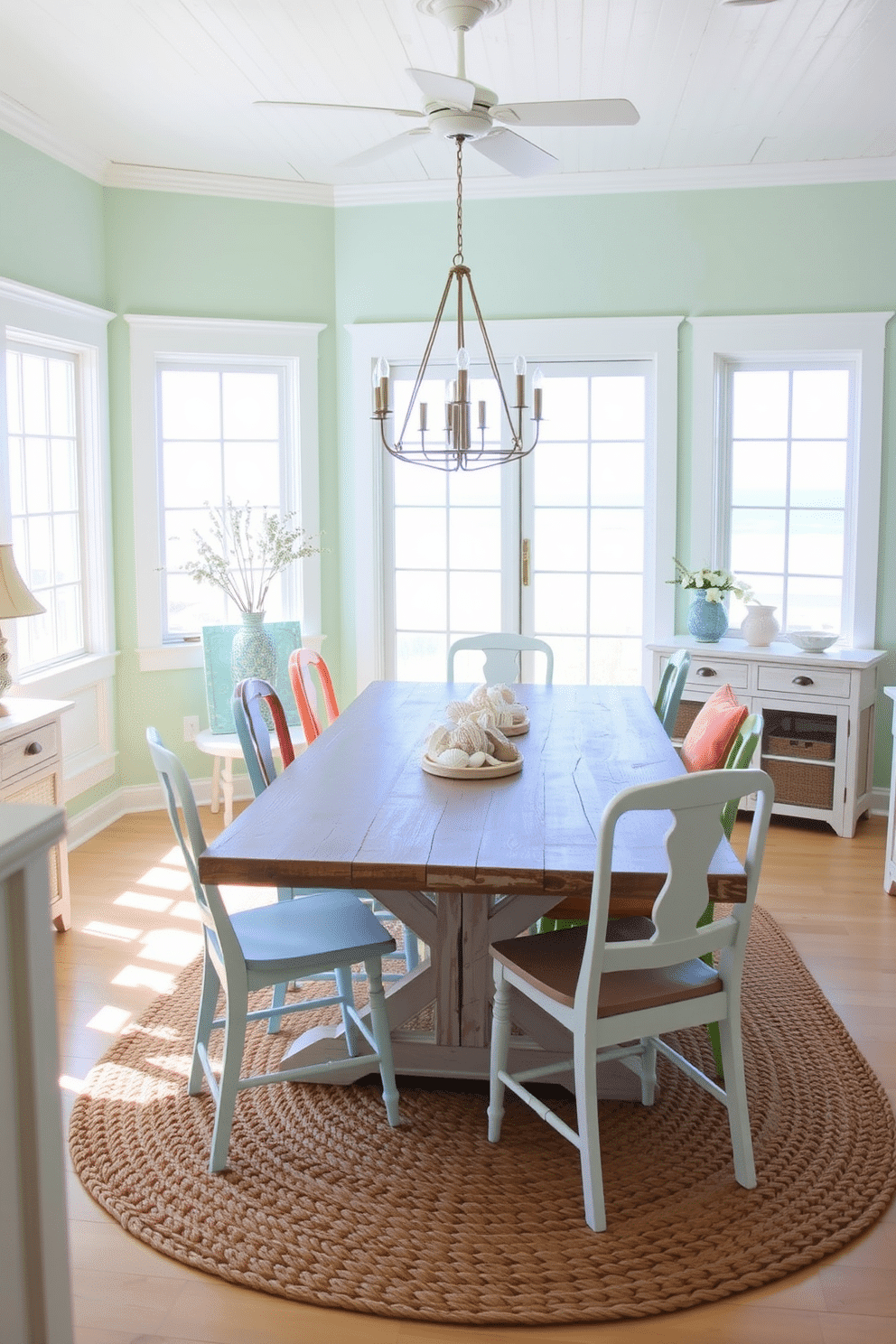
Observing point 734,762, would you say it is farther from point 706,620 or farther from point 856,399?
Answer: point 856,399

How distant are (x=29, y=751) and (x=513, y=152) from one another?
2.34 metres

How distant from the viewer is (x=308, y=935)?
8.71ft

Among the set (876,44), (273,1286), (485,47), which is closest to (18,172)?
(485,47)

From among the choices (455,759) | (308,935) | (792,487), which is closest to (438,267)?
(792,487)

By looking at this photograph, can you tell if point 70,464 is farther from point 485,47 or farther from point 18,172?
point 485,47

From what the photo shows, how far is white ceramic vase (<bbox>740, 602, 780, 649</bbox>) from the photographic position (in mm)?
5254

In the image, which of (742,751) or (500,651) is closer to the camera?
(742,751)

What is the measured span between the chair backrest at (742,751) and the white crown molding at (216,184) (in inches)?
144

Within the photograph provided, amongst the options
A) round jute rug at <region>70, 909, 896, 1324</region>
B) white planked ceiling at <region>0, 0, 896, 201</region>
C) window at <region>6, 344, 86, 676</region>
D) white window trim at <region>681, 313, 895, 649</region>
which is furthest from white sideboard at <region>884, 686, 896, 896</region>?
window at <region>6, 344, 86, 676</region>

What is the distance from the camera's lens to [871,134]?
4730 mm

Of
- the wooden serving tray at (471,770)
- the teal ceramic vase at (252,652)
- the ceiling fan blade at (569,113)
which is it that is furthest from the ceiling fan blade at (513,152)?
the teal ceramic vase at (252,652)

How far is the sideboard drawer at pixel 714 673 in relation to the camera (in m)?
5.13

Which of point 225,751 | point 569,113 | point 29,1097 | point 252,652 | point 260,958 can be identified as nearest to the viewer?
point 29,1097

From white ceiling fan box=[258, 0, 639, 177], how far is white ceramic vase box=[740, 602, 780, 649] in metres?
2.50
